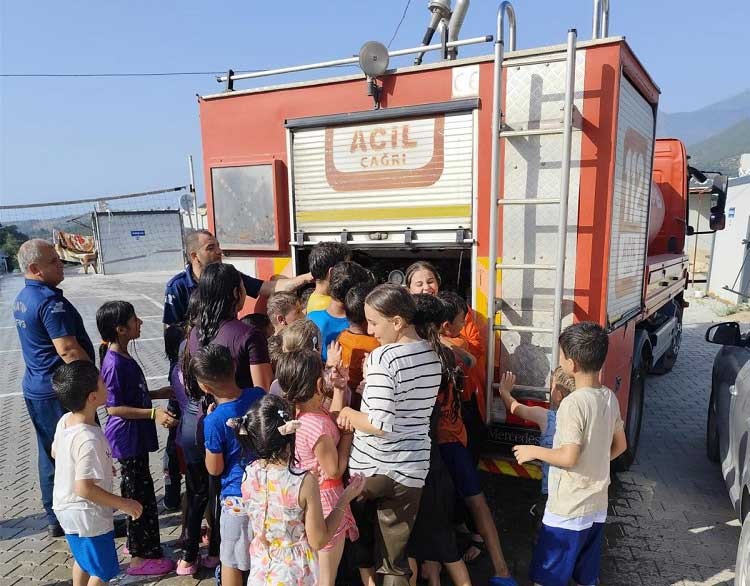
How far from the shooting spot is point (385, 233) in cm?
363

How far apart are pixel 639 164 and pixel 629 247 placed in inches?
23.8

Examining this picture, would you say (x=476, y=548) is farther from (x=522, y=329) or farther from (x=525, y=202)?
(x=525, y=202)

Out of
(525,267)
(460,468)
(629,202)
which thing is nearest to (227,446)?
(460,468)

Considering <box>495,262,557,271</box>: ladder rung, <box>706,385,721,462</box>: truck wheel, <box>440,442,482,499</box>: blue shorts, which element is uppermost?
<box>495,262,557,271</box>: ladder rung

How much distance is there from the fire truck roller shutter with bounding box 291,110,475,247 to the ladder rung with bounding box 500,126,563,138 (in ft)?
0.90

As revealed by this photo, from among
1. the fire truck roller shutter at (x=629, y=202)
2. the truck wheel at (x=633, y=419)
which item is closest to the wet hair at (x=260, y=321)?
the fire truck roller shutter at (x=629, y=202)

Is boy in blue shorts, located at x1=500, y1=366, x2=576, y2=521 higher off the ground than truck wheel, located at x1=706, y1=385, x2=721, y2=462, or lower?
higher

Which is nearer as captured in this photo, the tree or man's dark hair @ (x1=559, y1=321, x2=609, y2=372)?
man's dark hair @ (x1=559, y1=321, x2=609, y2=372)

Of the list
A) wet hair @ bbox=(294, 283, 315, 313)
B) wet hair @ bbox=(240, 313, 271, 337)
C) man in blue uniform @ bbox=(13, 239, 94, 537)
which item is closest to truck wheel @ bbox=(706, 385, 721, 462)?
wet hair @ bbox=(294, 283, 315, 313)

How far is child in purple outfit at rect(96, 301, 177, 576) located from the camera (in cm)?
303

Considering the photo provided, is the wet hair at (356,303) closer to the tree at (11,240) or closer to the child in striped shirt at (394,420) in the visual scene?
the child in striped shirt at (394,420)

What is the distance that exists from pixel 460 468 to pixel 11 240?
117 feet

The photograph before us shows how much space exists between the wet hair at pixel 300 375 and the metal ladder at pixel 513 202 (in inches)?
52.0

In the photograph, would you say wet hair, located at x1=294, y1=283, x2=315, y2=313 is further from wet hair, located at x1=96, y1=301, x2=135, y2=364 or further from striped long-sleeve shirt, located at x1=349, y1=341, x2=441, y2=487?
striped long-sleeve shirt, located at x1=349, y1=341, x2=441, y2=487
